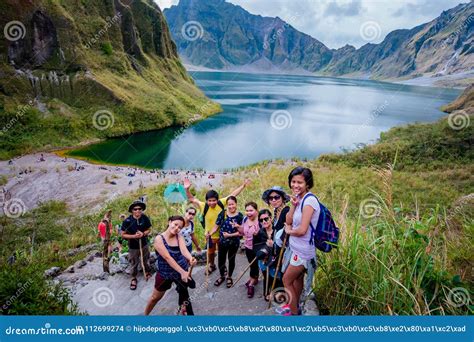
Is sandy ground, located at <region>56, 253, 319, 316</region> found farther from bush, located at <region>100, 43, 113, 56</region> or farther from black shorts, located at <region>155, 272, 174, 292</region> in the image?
bush, located at <region>100, 43, 113, 56</region>

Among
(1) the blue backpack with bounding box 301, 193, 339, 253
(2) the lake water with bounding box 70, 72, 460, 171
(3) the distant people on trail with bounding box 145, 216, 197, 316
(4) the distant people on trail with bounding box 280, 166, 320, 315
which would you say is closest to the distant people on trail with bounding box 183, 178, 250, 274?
(3) the distant people on trail with bounding box 145, 216, 197, 316

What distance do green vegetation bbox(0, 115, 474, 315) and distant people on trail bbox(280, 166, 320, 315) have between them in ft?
1.36

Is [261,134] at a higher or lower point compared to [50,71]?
lower

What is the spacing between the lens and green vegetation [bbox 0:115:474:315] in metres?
3.10

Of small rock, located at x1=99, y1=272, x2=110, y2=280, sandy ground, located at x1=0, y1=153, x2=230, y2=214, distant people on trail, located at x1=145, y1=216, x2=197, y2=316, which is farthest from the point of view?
sandy ground, located at x1=0, y1=153, x2=230, y2=214

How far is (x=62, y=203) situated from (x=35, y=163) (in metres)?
10.3

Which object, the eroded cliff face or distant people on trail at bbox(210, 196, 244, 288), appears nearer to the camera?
distant people on trail at bbox(210, 196, 244, 288)

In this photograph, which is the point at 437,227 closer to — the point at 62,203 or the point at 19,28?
the point at 62,203

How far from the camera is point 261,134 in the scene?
1625 inches

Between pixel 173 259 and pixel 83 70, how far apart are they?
4342 cm

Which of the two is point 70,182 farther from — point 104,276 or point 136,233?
point 136,233

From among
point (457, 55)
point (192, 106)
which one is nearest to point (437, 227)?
point (192, 106)
